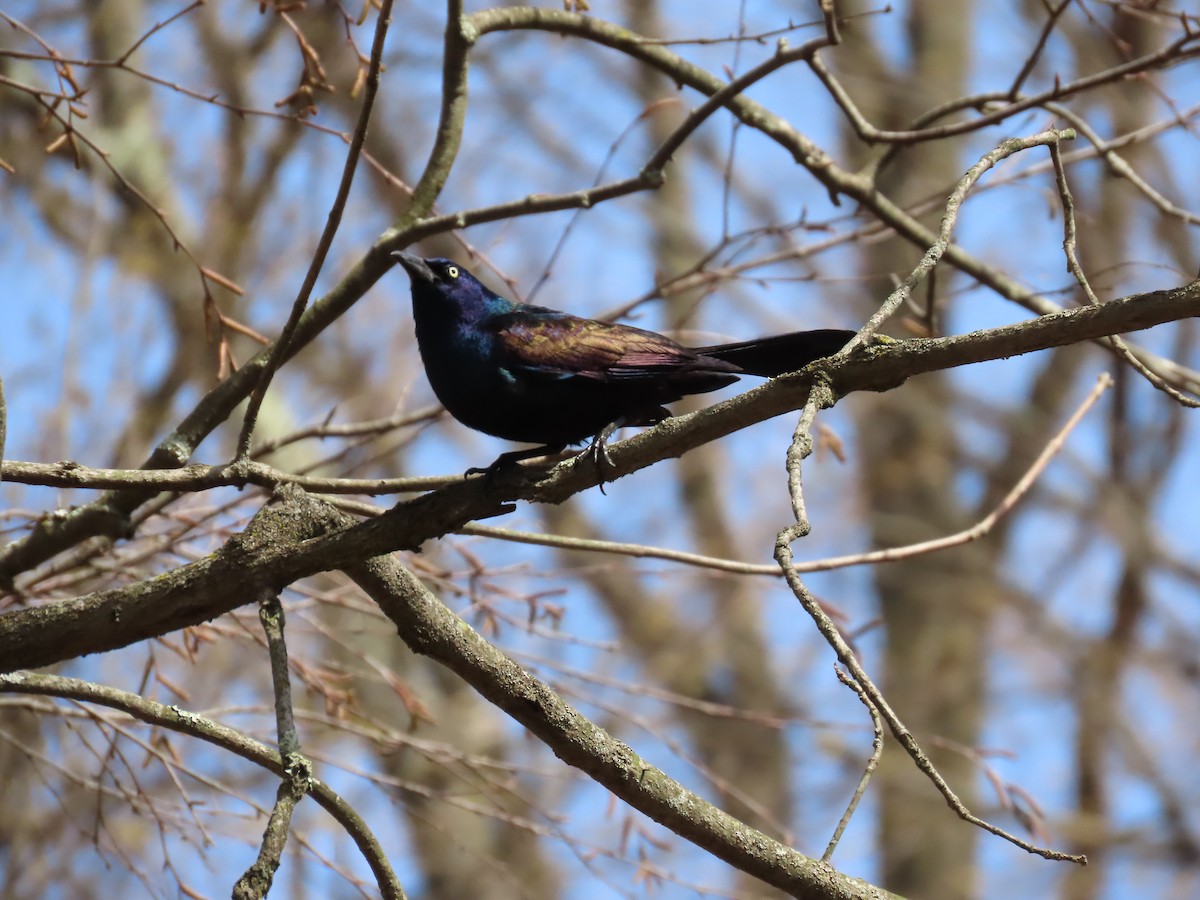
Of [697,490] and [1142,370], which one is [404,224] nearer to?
[1142,370]

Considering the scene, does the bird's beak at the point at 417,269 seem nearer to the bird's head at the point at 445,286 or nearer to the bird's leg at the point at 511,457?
the bird's head at the point at 445,286

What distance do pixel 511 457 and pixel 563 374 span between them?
37 cm

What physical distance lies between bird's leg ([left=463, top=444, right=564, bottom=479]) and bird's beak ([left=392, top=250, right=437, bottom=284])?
674 millimetres

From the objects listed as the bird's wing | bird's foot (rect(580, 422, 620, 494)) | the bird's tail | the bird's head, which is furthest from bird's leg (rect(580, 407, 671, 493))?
the bird's head

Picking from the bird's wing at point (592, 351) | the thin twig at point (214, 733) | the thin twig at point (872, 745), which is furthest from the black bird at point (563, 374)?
the thin twig at point (872, 745)

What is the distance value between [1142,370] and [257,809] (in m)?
2.80

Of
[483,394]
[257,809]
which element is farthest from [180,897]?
[483,394]

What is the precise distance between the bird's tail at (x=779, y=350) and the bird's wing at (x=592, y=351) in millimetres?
51

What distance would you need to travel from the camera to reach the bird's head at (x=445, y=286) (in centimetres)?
381

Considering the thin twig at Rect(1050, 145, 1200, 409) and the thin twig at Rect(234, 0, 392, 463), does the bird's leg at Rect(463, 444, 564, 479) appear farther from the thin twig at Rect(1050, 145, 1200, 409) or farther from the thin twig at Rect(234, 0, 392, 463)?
the thin twig at Rect(1050, 145, 1200, 409)

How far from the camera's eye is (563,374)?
11.5ft

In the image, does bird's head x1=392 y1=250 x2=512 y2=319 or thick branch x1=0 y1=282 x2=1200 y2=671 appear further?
bird's head x1=392 y1=250 x2=512 y2=319

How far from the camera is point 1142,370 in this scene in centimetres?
252

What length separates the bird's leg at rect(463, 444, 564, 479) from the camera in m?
3.06
